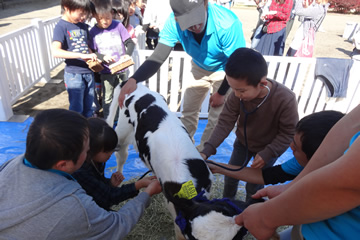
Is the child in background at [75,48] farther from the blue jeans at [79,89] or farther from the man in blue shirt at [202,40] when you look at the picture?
the man in blue shirt at [202,40]

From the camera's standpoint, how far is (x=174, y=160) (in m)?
1.93

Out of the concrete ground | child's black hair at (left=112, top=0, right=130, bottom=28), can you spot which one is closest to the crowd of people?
child's black hair at (left=112, top=0, right=130, bottom=28)

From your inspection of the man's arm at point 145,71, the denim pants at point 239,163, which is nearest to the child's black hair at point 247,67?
the denim pants at point 239,163

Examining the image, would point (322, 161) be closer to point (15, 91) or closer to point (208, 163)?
point (208, 163)

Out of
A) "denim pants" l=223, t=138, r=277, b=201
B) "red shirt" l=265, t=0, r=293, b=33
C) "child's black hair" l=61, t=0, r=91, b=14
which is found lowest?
"denim pants" l=223, t=138, r=277, b=201

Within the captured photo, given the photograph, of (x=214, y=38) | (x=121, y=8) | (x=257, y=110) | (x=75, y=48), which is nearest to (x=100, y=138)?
(x=257, y=110)

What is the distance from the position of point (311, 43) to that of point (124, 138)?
514cm

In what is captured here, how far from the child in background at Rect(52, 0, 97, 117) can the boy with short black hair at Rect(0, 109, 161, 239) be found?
2397 millimetres

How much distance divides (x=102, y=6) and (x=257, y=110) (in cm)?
273

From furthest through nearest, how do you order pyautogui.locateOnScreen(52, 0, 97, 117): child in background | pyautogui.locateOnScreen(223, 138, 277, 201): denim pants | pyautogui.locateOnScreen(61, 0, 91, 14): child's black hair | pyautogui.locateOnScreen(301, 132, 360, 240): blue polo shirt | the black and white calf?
pyautogui.locateOnScreen(52, 0, 97, 117): child in background, pyautogui.locateOnScreen(61, 0, 91, 14): child's black hair, pyautogui.locateOnScreen(223, 138, 277, 201): denim pants, the black and white calf, pyautogui.locateOnScreen(301, 132, 360, 240): blue polo shirt

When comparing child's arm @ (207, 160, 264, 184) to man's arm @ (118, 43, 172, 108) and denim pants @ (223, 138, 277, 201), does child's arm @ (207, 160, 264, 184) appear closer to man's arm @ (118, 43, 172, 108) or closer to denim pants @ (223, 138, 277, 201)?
denim pants @ (223, 138, 277, 201)

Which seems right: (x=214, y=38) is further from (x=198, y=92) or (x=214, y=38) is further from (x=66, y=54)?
(x=66, y=54)

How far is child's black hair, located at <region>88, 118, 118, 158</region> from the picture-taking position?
1.96 m

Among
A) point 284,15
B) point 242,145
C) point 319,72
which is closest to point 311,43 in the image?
point 284,15
